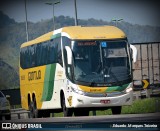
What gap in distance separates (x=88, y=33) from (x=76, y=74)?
0.89 metres

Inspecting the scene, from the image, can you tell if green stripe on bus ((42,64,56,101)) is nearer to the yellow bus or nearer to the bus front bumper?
the yellow bus

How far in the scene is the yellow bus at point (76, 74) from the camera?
47.6 feet

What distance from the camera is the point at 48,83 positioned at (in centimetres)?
1463

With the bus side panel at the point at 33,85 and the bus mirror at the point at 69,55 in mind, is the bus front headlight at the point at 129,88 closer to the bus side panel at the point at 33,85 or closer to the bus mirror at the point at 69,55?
the bus mirror at the point at 69,55

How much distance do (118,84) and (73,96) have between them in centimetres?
81

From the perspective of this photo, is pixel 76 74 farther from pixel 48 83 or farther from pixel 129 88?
pixel 129 88

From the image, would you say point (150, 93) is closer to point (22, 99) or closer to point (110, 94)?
point (110, 94)

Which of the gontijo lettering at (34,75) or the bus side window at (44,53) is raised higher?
the bus side window at (44,53)

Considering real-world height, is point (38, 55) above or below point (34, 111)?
above

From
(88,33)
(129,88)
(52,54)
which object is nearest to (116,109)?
(129,88)

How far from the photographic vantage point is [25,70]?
14734 millimetres

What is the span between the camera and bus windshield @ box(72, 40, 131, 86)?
14.5 metres

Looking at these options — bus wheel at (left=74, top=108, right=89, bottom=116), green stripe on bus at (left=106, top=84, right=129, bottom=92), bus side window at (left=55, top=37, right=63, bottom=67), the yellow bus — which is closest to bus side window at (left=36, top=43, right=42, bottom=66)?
the yellow bus

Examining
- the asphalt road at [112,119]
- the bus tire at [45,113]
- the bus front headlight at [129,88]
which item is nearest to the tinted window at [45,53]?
the bus tire at [45,113]
